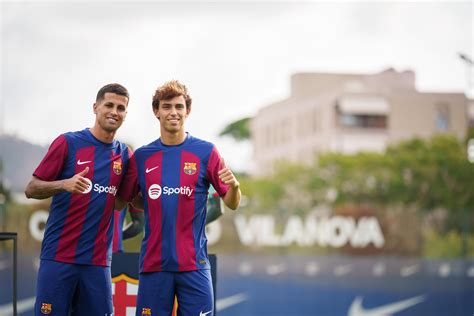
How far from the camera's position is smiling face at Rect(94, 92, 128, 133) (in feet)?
17.3

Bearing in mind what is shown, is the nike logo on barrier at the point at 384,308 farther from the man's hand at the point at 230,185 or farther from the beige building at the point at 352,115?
the beige building at the point at 352,115

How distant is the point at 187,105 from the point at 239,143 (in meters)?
80.0

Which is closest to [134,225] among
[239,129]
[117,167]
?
[117,167]

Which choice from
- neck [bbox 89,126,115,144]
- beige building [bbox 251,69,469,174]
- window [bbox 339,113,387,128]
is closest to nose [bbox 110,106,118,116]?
neck [bbox 89,126,115,144]

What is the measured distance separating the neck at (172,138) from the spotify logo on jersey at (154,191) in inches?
9.8

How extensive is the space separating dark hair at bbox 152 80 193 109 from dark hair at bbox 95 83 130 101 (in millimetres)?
197

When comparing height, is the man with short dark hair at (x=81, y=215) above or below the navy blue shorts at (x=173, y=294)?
above

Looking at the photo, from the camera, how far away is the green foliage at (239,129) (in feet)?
276

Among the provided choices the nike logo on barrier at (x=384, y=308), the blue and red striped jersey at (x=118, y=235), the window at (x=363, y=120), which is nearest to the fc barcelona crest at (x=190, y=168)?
the blue and red striped jersey at (x=118, y=235)

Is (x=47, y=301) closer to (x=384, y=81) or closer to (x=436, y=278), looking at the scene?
(x=436, y=278)

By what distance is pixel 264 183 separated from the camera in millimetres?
47375

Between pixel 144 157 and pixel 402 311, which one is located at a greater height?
pixel 144 157

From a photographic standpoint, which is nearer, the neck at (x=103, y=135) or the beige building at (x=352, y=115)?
the neck at (x=103, y=135)

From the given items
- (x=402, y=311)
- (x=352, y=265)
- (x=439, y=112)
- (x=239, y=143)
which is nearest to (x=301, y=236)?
(x=352, y=265)
